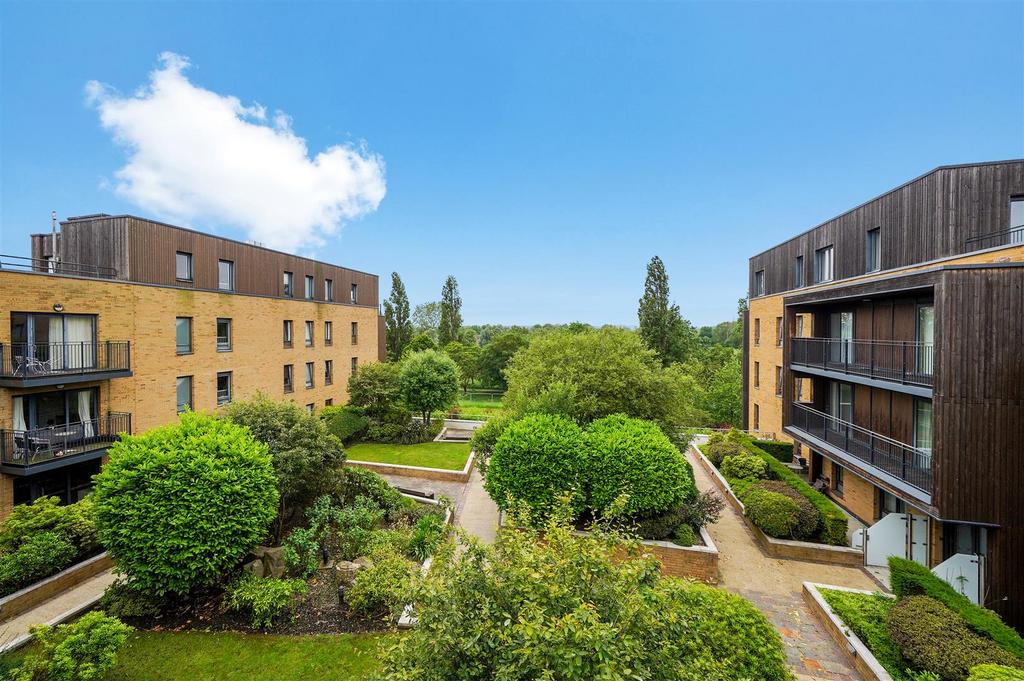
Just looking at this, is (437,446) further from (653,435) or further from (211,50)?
(211,50)

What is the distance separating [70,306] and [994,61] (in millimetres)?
31905

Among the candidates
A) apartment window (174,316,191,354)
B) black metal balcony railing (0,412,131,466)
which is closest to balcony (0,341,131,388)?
black metal balcony railing (0,412,131,466)

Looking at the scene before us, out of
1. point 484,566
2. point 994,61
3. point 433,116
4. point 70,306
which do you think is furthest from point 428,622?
point 433,116

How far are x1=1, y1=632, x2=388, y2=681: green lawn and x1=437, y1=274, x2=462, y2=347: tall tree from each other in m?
45.6

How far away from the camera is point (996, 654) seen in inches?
266

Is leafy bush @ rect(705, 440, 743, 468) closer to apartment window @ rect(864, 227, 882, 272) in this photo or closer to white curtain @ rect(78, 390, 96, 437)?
apartment window @ rect(864, 227, 882, 272)

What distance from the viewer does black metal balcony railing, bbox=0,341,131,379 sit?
13.0 meters

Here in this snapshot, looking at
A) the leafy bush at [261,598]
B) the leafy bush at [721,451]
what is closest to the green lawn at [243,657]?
the leafy bush at [261,598]

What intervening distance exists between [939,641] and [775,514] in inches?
215

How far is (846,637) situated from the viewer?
8219mm

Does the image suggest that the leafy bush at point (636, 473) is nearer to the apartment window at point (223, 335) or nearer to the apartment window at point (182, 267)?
the apartment window at point (223, 335)

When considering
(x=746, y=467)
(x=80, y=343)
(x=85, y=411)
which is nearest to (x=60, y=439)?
(x=85, y=411)

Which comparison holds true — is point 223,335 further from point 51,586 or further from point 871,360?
point 871,360

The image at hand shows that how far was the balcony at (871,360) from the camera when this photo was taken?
35.1 ft
